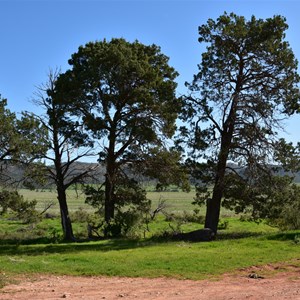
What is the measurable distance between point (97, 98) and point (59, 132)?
10.7ft

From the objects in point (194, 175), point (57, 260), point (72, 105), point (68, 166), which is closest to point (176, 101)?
point (194, 175)

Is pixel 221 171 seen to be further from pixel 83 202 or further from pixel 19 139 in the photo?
pixel 83 202

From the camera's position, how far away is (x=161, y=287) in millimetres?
10672

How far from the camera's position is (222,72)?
22.5 metres

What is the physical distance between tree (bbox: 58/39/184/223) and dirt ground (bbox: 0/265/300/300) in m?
13.1

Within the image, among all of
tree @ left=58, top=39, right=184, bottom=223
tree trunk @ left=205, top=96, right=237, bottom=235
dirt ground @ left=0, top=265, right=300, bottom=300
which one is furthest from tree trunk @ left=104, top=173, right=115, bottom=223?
dirt ground @ left=0, top=265, right=300, bottom=300

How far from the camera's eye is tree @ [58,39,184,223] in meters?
24.4

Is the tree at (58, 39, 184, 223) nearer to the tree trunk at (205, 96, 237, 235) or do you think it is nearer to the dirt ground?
the tree trunk at (205, 96, 237, 235)

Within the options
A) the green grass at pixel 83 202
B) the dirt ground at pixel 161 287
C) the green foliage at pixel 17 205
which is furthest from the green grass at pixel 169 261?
the green grass at pixel 83 202

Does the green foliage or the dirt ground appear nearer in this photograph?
the dirt ground

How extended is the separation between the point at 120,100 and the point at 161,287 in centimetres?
1644

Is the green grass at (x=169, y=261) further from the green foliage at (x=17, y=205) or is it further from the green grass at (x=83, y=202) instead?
the green grass at (x=83, y=202)

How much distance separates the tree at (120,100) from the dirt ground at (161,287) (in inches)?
514

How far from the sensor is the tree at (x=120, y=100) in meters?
24.4
